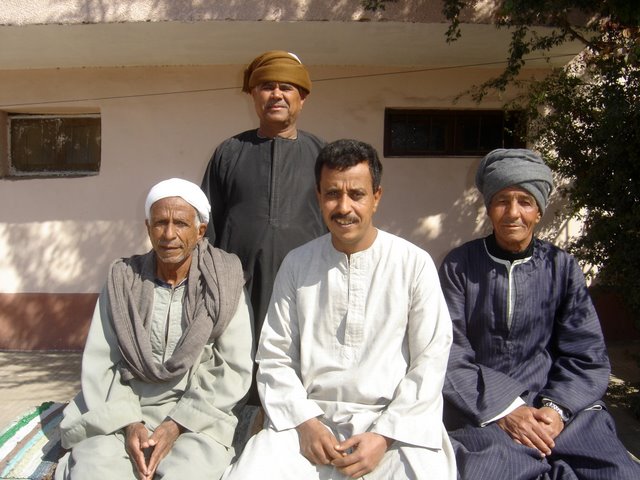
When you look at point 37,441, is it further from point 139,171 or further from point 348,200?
point 139,171

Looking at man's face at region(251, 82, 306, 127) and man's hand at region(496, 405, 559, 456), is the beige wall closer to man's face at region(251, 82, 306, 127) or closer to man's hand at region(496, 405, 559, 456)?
man's face at region(251, 82, 306, 127)

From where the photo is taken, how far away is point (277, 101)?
103 inches

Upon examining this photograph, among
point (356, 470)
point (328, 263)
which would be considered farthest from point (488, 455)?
point (328, 263)

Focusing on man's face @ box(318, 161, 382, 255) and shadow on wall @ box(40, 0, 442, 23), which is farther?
shadow on wall @ box(40, 0, 442, 23)

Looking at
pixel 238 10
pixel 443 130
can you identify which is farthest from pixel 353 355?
pixel 443 130

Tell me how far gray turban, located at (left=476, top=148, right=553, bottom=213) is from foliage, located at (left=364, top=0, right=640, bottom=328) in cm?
131

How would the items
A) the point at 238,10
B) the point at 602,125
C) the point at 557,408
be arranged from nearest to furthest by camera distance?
the point at 557,408
the point at 602,125
the point at 238,10

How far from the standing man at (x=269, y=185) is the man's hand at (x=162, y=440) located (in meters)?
0.62

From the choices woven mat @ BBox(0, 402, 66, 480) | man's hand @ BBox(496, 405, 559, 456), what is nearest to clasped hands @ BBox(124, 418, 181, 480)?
woven mat @ BBox(0, 402, 66, 480)

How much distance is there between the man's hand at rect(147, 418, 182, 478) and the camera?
81.9 inches

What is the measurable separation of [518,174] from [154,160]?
417cm

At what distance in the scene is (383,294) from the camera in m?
2.14

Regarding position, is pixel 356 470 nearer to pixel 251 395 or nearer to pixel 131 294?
pixel 251 395

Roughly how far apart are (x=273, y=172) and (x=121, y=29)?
8.74 ft
